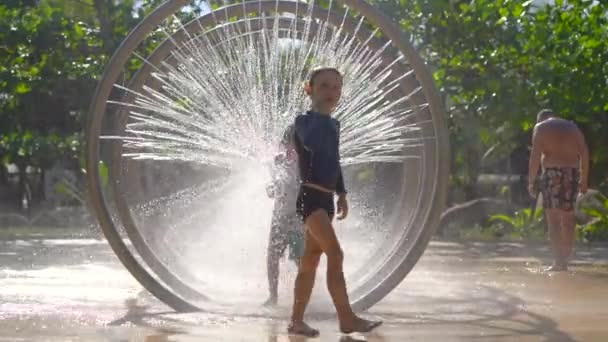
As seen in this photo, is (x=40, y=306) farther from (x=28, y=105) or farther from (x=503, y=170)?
(x=503, y=170)

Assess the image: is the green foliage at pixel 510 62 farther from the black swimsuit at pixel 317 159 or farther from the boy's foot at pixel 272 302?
the black swimsuit at pixel 317 159

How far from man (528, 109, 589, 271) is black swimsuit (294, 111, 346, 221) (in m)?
4.70

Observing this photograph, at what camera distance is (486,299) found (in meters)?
8.13

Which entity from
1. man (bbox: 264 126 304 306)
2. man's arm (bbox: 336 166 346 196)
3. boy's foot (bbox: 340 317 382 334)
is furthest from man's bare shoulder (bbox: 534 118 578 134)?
boy's foot (bbox: 340 317 382 334)

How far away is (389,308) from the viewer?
766cm

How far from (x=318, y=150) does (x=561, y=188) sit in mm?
4872

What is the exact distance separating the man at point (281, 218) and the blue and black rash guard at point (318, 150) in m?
0.99

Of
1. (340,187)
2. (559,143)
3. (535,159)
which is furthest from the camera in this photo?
(535,159)

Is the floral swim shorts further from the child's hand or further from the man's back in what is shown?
the child's hand

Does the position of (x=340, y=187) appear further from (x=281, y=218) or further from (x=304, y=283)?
(x=281, y=218)

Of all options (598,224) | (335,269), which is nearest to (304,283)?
(335,269)

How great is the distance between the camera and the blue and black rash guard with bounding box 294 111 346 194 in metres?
6.29

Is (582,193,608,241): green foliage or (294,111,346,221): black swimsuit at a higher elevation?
(294,111,346,221): black swimsuit

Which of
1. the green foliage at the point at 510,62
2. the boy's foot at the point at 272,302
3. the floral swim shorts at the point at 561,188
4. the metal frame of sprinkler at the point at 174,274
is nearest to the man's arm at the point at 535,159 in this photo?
the floral swim shorts at the point at 561,188
